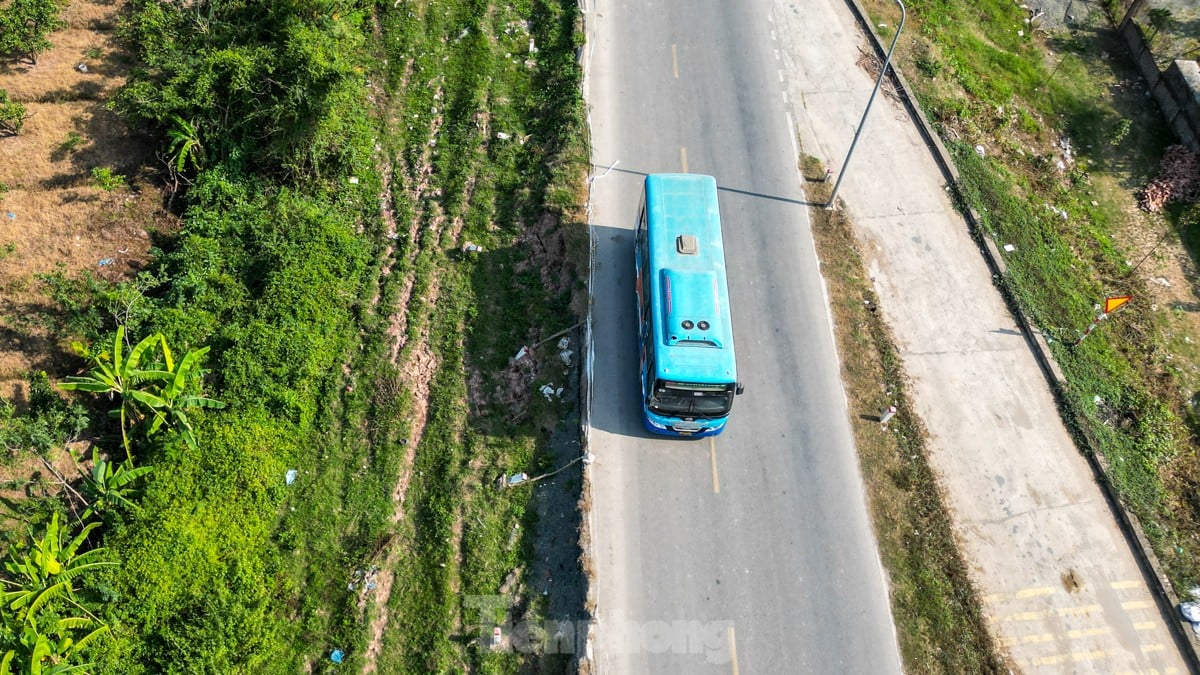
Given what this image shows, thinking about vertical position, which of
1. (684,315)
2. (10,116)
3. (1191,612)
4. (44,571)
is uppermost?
(684,315)

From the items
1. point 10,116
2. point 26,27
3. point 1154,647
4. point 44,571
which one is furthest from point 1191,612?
point 26,27

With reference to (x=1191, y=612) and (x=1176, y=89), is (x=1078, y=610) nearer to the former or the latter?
(x=1191, y=612)

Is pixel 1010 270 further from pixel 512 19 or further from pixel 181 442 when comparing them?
pixel 181 442

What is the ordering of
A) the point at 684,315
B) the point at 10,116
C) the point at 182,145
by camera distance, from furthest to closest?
the point at 182,145 → the point at 10,116 → the point at 684,315

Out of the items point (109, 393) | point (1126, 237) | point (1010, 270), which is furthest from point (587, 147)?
point (1126, 237)

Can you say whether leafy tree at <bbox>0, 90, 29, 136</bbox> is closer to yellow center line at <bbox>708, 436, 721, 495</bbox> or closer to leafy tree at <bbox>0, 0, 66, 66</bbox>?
leafy tree at <bbox>0, 0, 66, 66</bbox>

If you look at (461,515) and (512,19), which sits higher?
(512,19)

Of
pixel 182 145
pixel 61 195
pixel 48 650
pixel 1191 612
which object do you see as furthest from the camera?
pixel 182 145
